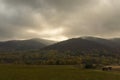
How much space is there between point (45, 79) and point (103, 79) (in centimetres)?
1858

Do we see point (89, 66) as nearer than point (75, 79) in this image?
No

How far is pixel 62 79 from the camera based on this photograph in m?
68.6

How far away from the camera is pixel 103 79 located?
7394cm

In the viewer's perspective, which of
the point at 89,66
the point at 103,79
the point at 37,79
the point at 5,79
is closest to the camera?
the point at 5,79

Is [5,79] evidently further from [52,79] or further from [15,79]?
[52,79]

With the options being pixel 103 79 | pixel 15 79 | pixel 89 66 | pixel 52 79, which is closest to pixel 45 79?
pixel 52 79

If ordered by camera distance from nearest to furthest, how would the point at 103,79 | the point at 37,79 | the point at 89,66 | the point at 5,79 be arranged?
1. the point at 5,79
2. the point at 37,79
3. the point at 103,79
4. the point at 89,66

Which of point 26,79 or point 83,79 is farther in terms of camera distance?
point 83,79

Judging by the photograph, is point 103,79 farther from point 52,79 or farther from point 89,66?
point 89,66

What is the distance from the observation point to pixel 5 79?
6331cm

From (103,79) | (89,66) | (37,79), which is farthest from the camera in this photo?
(89,66)

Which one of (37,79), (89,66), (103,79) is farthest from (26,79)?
(89,66)

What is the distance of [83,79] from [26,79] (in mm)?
17049

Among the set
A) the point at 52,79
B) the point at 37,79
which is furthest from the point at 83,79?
the point at 37,79
